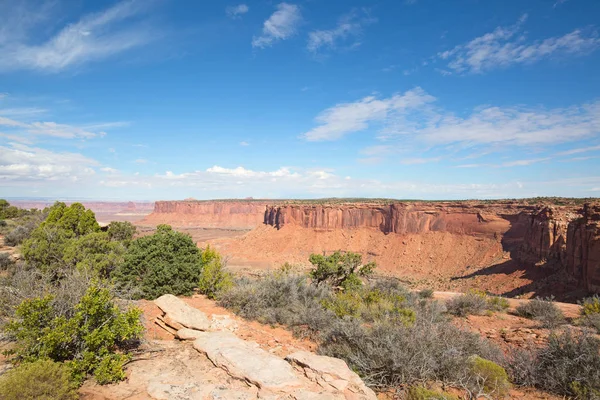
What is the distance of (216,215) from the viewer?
121312mm

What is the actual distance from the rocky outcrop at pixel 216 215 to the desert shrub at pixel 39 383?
366ft

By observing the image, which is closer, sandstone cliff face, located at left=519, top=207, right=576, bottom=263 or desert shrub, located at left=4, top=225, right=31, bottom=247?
desert shrub, located at left=4, top=225, right=31, bottom=247

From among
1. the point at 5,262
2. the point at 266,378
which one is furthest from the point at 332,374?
the point at 5,262

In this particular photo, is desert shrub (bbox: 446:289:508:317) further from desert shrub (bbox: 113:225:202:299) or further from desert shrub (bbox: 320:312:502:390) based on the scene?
desert shrub (bbox: 113:225:202:299)

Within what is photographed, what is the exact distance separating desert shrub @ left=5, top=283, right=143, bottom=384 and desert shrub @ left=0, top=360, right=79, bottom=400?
315 millimetres

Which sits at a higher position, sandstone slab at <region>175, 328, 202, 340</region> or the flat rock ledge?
the flat rock ledge

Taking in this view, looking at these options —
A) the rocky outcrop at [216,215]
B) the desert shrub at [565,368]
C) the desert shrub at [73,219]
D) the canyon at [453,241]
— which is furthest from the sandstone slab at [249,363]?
the rocky outcrop at [216,215]

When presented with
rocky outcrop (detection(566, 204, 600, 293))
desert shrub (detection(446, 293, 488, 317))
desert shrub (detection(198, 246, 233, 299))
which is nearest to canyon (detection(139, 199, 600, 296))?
rocky outcrop (detection(566, 204, 600, 293))

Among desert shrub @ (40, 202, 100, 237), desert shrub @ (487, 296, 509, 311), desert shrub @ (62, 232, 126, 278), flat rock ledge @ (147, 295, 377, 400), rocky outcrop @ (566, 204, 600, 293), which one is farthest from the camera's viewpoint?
rocky outcrop @ (566, 204, 600, 293)

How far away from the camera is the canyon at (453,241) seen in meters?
26.8

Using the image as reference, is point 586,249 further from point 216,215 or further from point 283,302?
point 216,215

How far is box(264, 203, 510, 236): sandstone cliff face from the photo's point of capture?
4544cm

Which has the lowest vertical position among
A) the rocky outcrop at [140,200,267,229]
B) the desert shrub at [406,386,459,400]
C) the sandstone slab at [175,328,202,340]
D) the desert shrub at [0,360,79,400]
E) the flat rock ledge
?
the rocky outcrop at [140,200,267,229]

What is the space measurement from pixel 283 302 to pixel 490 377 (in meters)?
6.76
